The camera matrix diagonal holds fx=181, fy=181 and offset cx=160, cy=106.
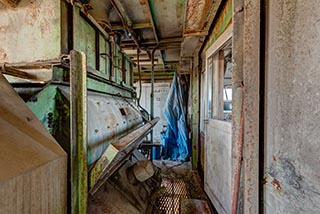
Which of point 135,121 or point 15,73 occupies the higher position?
point 15,73

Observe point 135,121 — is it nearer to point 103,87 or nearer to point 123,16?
point 103,87

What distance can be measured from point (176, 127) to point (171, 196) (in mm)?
2162

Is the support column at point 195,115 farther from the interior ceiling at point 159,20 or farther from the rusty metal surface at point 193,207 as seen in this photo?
the rusty metal surface at point 193,207

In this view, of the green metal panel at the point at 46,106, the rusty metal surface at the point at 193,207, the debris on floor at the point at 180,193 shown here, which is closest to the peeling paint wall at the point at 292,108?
the green metal panel at the point at 46,106

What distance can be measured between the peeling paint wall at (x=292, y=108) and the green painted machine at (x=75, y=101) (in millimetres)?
832

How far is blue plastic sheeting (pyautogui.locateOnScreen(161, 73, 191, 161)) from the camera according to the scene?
14.3ft

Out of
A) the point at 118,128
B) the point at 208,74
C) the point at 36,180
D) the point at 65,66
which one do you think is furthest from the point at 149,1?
the point at 36,180

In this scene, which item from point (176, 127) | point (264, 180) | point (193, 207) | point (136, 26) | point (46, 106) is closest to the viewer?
point (264, 180)

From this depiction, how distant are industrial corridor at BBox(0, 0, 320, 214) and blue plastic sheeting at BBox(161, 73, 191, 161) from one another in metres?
1.50

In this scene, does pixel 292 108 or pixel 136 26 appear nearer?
pixel 292 108

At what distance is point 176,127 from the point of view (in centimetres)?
454

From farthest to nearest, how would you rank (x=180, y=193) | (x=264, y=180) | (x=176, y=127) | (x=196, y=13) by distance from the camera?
1. (x=176, y=127)
2. (x=180, y=193)
3. (x=196, y=13)
4. (x=264, y=180)

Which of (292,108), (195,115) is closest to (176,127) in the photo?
(195,115)

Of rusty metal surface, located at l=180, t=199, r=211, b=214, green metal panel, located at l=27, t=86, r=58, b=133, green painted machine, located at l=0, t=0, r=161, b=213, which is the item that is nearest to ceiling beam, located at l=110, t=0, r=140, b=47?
green painted machine, located at l=0, t=0, r=161, b=213
